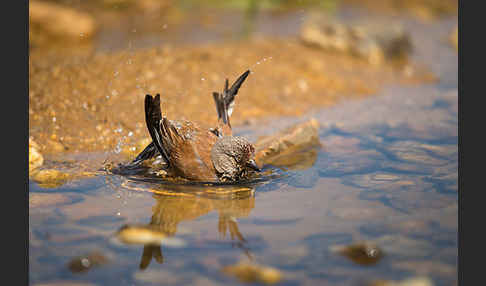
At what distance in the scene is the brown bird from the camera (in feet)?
12.9

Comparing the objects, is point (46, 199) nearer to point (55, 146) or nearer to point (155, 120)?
point (155, 120)

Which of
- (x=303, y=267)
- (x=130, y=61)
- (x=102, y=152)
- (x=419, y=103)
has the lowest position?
(x=303, y=267)

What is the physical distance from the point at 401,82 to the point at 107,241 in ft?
22.2

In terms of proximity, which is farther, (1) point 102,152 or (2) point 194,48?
(2) point 194,48

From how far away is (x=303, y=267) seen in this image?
2.69 m

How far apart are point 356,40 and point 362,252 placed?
7.12 meters

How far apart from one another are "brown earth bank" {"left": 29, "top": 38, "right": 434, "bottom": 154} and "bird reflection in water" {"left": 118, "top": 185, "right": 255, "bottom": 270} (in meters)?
1.71

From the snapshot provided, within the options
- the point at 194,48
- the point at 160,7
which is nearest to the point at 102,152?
the point at 194,48

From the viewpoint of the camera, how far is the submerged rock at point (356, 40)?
9.24 m

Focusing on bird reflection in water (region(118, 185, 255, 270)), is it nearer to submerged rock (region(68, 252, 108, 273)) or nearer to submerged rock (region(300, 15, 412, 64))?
submerged rock (region(68, 252, 108, 273))

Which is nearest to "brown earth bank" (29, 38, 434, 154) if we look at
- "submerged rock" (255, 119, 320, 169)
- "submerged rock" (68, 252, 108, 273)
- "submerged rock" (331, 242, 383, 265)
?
"submerged rock" (255, 119, 320, 169)

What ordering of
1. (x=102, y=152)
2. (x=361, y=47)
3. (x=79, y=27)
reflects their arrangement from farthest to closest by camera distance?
1. (x=79, y=27)
2. (x=361, y=47)
3. (x=102, y=152)

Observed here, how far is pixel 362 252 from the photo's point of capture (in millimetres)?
2826

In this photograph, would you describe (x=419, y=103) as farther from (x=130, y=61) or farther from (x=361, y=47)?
(x=130, y=61)
